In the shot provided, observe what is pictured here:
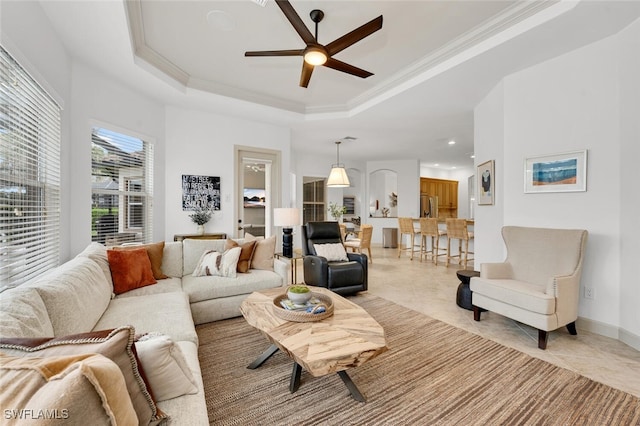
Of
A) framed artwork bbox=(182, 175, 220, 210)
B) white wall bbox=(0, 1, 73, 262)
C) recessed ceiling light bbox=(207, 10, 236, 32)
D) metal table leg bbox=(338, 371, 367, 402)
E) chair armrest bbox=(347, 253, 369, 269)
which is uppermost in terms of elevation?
recessed ceiling light bbox=(207, 10, 236, 32)

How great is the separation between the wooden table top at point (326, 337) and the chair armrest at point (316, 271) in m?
1.39

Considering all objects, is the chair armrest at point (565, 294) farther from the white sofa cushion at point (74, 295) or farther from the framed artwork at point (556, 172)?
the white sofa cushion at point (74, 295)

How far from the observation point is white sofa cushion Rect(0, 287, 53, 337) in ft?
3.62

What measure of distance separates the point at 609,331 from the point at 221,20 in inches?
186

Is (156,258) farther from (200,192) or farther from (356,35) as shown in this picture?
(356,35)

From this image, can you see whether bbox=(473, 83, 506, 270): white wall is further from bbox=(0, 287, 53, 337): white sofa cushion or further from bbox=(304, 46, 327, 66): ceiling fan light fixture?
bbox=(0, 287, 53, 337): white sofa cushion

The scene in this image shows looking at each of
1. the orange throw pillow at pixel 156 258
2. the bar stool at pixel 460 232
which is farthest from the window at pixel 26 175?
the bar stool at pixel 460 232

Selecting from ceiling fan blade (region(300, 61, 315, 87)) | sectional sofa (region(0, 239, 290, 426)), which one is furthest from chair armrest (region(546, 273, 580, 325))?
ceiling fan blade (region(300, 61, 315, 87))

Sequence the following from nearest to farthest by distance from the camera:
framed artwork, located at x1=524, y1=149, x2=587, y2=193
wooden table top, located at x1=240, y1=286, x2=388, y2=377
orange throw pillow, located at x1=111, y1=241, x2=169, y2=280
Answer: wooden table top, located at x1=240, y1=286, x2=388, y2=377 → framed artwork, located at x1=524, y1=149, x2=587, y2=193 → orange throw pillow, located at x1=111, y1=241, x2=169, y2=280

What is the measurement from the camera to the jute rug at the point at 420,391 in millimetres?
1625

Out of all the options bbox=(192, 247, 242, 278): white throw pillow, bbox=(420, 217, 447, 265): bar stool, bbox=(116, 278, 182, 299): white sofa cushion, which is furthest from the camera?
bbox=(420, 217, 447, 265): bar stool

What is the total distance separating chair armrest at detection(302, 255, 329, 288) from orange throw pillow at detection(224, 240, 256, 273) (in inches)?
33.0

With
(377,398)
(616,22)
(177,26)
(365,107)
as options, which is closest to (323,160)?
(365,107)

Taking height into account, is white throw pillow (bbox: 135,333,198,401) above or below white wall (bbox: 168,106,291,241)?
below
